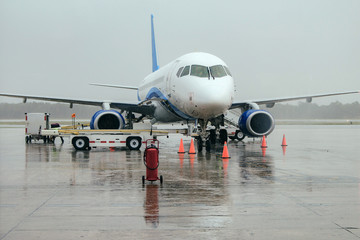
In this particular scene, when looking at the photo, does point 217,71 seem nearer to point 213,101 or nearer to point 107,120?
point 213,101

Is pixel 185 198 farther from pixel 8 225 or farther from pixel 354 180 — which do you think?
pixel 354 180

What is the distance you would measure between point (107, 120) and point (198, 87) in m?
7.12

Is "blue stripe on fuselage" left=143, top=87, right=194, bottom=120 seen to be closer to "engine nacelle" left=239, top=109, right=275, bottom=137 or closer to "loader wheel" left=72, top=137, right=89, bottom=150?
"engine nacelle" left=239, top=109, right=275, bottom=137

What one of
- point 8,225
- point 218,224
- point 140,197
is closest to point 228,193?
point 140,197

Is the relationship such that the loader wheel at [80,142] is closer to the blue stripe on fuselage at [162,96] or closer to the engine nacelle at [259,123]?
the blue stripe on fuselage at [162,96]

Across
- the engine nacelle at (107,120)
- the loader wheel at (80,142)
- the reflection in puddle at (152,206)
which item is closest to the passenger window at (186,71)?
the engine nacelle at (107,120)

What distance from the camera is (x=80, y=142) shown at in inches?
747

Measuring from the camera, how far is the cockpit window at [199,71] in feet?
55.6

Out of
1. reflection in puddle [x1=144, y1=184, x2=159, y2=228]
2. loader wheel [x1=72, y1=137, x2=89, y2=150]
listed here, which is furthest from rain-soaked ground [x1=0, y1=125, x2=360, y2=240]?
loader wheel [x1=72, y1=137, x2=89, y2=150]

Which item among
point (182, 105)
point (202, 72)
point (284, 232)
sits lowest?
point (284, 232)

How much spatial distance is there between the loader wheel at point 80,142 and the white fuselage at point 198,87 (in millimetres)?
3867

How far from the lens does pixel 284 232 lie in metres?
5.46

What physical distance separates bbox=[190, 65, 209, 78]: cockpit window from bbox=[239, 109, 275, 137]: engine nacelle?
4.77m

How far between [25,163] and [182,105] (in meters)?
6.45
